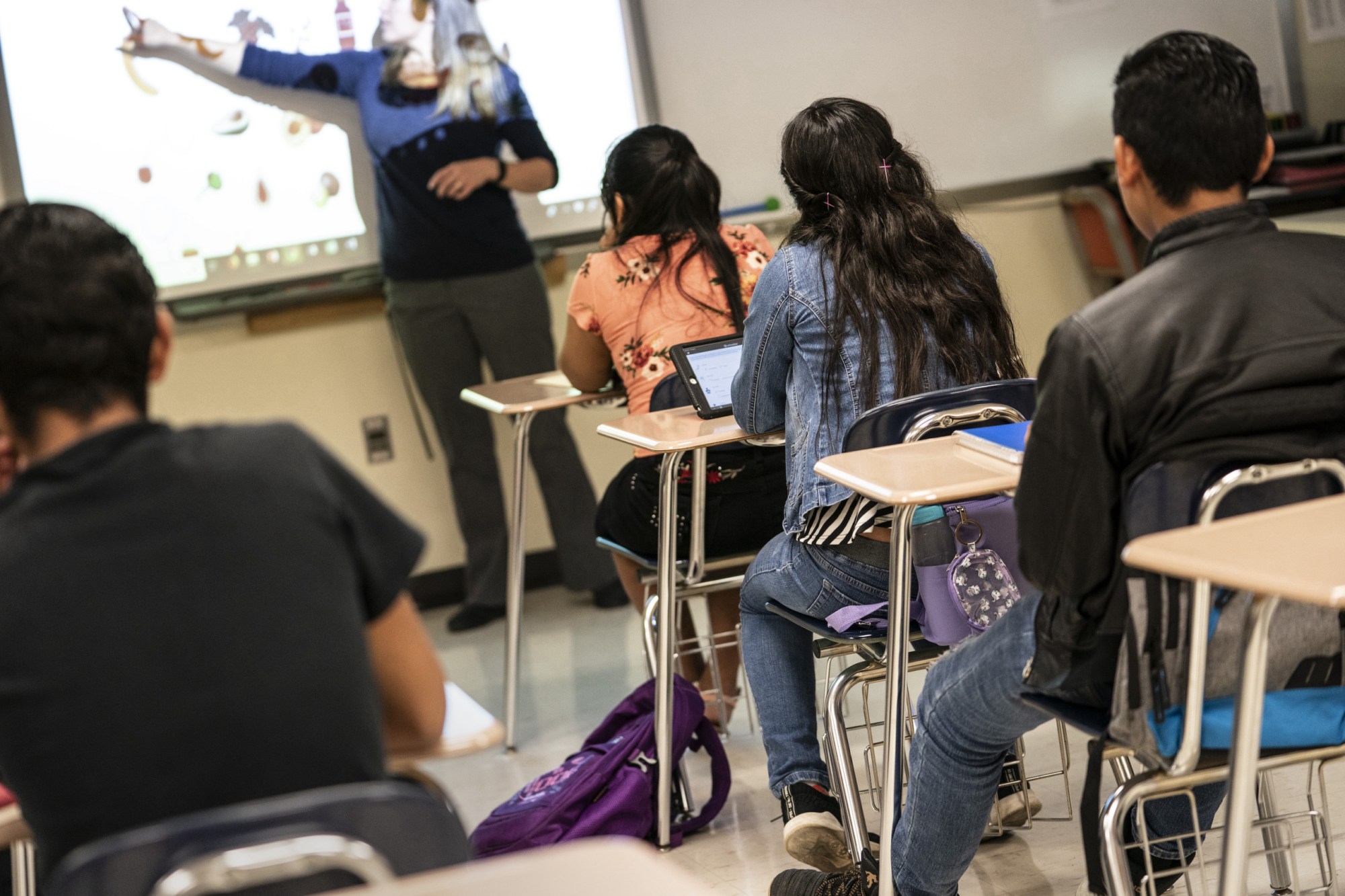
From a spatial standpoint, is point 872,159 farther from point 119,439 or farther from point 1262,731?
point 119,439

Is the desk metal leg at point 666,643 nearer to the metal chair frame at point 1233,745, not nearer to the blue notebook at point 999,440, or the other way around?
the blue notebook at point 999,440

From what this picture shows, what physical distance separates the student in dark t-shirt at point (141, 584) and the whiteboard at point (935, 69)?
3540 mm

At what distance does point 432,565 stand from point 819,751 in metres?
2.42

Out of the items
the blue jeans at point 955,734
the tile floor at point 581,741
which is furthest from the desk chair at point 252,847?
the tile floor at point 581,741

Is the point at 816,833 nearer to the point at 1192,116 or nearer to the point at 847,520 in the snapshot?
the point at 847,520

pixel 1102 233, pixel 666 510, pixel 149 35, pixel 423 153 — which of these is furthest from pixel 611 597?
pixel 149 35

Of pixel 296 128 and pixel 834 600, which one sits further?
pixel 296 128

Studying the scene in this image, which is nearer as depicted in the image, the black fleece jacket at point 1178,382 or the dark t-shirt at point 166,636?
the dark t-shirt at point 166,636

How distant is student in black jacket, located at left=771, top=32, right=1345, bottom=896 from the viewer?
4.70ft

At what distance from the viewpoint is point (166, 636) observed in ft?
3.45

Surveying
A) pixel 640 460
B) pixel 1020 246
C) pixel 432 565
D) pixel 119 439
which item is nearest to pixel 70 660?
pixel 119 439

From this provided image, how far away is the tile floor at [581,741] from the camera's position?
2.34 metres

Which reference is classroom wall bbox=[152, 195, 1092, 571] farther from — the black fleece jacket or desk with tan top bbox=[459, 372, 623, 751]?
the black fleece jacket

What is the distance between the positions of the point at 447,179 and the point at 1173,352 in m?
3.01
